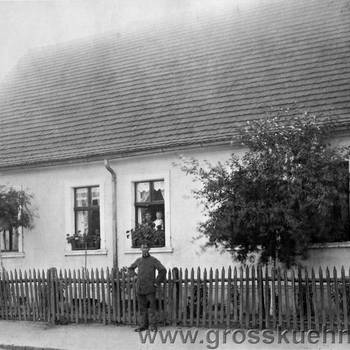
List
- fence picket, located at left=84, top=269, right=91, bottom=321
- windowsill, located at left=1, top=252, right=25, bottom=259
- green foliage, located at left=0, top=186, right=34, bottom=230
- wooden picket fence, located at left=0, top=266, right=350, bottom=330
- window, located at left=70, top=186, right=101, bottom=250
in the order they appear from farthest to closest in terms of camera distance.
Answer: windowsill, located at left=1, top=252, right=25, bottom=259
window, located at left=70, top=186, right=101, bottom=250
green foliage, located at left=0, top=186, right=34, bottom=230
fence picket, located at left=84, top=269, right=91, bottom=321
wooden picket fence, located at left=0, top=266, right=350, bottom=330

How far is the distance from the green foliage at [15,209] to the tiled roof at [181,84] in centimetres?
90

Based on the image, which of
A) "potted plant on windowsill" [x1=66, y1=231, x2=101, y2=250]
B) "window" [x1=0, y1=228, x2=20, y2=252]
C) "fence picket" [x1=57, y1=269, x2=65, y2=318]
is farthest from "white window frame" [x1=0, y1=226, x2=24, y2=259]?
"fence picket" [x1=57, y1=269, x2=65, y2=318]

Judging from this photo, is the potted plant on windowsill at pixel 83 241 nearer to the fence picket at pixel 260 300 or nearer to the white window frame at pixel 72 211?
the white window frame at pixel 72 211

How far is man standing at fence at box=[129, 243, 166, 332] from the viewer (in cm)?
1212

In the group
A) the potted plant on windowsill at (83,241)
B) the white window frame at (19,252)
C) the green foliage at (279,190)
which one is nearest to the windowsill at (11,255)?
the white window frame at (19,252)

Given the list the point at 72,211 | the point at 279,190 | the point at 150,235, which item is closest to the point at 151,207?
the point at 150,235

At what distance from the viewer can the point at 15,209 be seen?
1714 cm

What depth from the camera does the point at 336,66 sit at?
15008 mm

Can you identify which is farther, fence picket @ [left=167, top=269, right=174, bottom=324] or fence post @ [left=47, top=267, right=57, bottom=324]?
fence post @ [left=47, top=267, right=57, bottom=324]

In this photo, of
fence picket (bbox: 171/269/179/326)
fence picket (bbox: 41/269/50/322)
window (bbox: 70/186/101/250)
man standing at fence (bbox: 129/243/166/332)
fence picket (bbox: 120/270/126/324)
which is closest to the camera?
man standing at fence (bbox: 129/243/166/332)

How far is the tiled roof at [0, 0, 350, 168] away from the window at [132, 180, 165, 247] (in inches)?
40.3

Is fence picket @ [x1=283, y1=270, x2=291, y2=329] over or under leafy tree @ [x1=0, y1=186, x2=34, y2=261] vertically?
under

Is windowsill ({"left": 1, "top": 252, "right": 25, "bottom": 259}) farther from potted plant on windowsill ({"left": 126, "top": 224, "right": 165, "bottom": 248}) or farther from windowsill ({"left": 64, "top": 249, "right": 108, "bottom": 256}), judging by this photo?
potted plant on windowsill ({"left": 126, "top": 224, "right": 165, "bottom": 248})

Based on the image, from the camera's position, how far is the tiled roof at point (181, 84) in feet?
49.9
